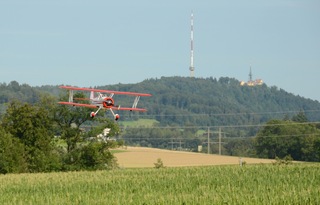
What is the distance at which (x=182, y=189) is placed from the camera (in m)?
41.2

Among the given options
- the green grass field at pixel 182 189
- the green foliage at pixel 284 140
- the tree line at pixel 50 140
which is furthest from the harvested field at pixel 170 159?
the green grass field at pixel 182 189

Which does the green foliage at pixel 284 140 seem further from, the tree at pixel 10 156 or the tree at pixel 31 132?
the tree at pixel 10 156

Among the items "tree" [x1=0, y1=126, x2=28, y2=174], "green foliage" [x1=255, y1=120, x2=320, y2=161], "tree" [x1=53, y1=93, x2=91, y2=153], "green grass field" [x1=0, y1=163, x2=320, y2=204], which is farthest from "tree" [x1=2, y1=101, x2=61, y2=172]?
"green foliage" [x1=255, y1=120, x2=320, y2=161]

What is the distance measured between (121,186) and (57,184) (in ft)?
20.9

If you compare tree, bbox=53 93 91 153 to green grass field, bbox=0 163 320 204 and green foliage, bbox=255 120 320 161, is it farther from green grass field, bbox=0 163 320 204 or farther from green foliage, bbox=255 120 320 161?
green foliage, bbox=255 120 320 161

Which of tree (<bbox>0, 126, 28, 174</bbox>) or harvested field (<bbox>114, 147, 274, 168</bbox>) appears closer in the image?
tree (<bbox>0, 126, 28, 174</bbox>)

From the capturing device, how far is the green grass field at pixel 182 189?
33.1 m

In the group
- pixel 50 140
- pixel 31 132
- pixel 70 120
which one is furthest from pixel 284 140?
pixel 31 132

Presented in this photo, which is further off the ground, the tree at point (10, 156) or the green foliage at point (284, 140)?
the green foliage at point (284, 140)

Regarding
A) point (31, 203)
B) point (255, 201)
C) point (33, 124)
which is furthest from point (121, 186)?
point (33, 124)

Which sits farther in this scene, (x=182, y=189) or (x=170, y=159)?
(x=170, y=159)

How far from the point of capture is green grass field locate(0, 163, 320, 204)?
33.1 metres

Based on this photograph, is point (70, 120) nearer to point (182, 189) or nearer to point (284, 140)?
point (182, 189)

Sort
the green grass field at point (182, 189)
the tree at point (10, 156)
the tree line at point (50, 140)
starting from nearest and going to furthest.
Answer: the green grass field at point (182, 189) < the tree at point (10, 156) < the tree line at point (50, 140)
